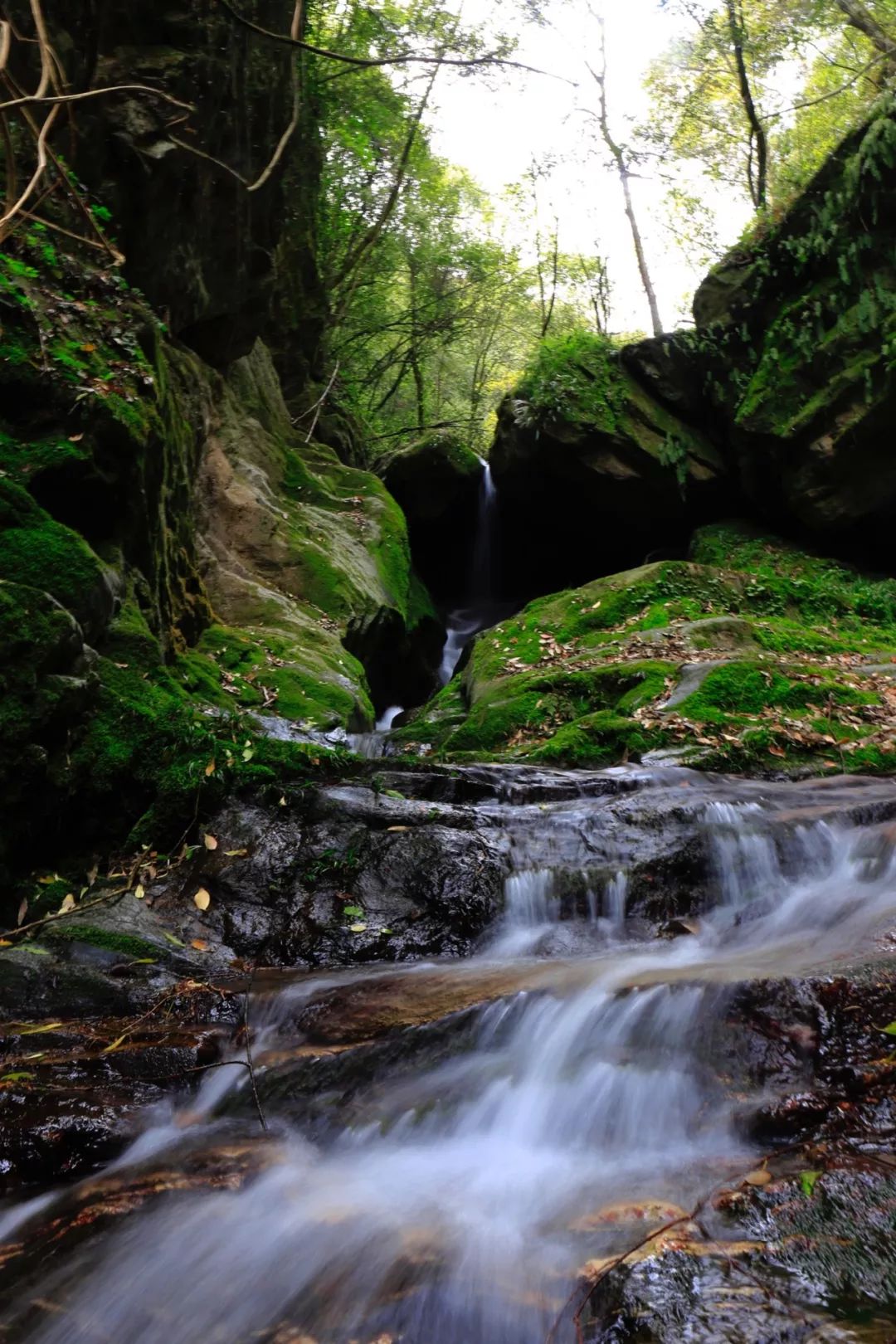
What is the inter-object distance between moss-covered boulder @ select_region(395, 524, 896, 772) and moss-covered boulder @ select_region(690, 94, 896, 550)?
5.22 feet

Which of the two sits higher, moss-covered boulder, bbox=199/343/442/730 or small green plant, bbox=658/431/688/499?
small green plant, bbox=658/431/688/499

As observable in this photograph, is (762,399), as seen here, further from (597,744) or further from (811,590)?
(597,744)

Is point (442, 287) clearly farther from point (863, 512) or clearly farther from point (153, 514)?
point (153, 514)

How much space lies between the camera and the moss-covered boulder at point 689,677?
629 centimetres

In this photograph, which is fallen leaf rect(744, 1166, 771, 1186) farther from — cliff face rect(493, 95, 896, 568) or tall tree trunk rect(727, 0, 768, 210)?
tall tree trunk rect(727, 0, 768, 210)

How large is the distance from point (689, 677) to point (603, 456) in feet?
26.9

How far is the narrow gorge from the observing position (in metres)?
2.05

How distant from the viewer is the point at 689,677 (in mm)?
7121

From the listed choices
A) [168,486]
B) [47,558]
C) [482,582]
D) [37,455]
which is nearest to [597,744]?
[47,558]

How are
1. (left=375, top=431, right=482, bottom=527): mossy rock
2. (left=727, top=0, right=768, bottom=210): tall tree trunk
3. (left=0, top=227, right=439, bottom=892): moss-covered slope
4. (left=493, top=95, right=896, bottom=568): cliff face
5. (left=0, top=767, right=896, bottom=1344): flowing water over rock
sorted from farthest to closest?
(left=375, top=431, right=482, bottom=527): mossy rock → (left=727, top=0, right=768, bottom=210): tall tree trunk → (left=493, top=95, right=896, bottom=568): cliff face → (left=0, top=227, right=439, bottom=892): moss-covered slope → (left=0, top=767, right=896, bottom=1344): flowing water over rock

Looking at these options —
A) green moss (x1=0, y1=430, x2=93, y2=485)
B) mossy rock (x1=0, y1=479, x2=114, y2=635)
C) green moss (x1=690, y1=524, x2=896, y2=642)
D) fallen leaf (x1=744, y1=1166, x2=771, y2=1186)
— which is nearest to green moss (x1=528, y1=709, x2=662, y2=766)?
mossy rock (x1=0, y1=479, x2=114, y2=635)

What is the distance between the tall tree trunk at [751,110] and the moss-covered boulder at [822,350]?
5.93ft

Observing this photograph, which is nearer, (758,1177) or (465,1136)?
(758,1177)

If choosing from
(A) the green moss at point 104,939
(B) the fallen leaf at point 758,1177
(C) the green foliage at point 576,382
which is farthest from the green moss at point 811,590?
(A) the green moss at point 104,939
